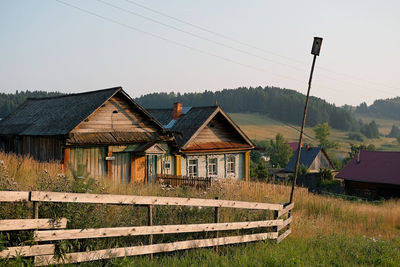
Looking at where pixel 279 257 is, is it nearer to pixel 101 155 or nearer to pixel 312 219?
pixel 312 219

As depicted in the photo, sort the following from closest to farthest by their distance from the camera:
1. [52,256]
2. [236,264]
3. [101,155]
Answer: [52,256] < [236,264] < [101,155]

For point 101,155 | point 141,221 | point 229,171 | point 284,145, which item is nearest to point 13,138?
point 101,155

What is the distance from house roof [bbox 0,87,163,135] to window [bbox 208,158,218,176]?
5.79m

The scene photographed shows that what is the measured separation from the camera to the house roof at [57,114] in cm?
1997

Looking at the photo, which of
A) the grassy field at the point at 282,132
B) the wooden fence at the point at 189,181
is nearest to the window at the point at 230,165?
the wooden fence at the point at 189,181

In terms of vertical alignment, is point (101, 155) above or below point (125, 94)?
below

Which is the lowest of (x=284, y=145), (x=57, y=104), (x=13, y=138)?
(x=284, y=145)

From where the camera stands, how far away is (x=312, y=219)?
13547 millimetres

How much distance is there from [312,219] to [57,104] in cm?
1666

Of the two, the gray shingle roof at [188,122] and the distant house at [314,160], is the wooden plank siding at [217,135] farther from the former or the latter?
the distant house at [314,160]

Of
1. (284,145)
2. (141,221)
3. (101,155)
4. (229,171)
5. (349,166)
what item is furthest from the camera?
(284,145)

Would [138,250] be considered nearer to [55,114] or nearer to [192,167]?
[55,114]

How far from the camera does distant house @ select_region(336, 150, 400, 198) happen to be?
3688 centimetres

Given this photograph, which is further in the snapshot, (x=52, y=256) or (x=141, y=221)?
(x=141, y=221)
